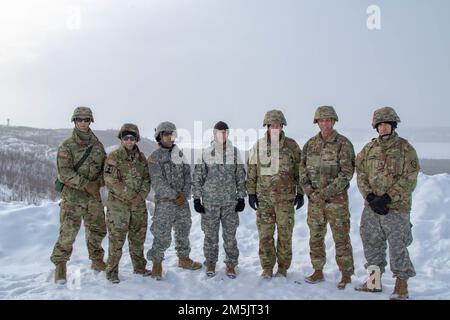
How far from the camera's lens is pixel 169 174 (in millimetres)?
6102

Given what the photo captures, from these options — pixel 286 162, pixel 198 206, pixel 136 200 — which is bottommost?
pixel 198 206

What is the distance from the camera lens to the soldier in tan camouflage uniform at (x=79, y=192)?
5.77m

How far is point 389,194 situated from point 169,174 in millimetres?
3242

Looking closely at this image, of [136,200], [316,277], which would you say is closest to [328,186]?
[316,277]

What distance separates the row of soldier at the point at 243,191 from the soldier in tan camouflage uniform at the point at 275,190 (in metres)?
0.02

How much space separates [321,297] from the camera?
536cm

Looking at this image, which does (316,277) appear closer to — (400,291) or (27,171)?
(400,291)

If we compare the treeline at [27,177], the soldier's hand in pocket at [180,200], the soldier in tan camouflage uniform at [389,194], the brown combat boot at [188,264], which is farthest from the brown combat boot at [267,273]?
the treeline at [27,177]

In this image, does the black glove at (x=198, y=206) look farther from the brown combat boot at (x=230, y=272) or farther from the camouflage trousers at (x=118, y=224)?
the brown combat boot at (x=230, y=272)

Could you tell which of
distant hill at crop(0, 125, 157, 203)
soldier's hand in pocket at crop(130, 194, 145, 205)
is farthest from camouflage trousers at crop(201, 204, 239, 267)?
distant hill at crop(0, 125, 157, 203)

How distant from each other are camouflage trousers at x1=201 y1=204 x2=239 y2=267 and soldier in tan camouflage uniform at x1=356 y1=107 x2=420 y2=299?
6.38ft

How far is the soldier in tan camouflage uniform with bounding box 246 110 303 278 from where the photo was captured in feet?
19.8
